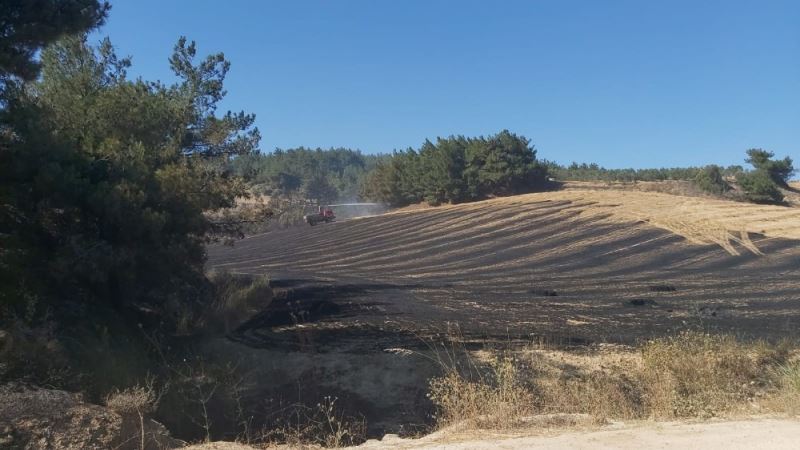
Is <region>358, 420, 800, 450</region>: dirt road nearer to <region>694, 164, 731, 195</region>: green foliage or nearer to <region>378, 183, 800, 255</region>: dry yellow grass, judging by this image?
<region>378, 183, 800, 255</region>: dry yellow grass

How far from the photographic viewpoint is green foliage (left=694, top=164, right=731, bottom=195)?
45.2 meters

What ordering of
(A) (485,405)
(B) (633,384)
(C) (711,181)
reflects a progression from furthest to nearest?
(C) (711,181) → (B) (633,384) → (A) (485,405)

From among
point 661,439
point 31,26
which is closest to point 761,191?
point 661,439

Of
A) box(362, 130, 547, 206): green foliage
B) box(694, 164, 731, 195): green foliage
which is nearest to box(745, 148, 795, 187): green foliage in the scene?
box(694, 164, 731, 195): green foliage

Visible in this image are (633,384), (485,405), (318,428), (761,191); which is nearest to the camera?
(485,405)

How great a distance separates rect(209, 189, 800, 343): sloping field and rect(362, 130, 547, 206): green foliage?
15.6 m

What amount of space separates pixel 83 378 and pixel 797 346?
438 inches

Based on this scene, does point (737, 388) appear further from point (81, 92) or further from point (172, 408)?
point (81, 92)

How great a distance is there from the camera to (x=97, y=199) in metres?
10.5

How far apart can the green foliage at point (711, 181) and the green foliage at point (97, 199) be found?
39.4 m

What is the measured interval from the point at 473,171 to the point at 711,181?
63.5 feet

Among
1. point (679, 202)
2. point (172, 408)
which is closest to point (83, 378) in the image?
point (172, 408)

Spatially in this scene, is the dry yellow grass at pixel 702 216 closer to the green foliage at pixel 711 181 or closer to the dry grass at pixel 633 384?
the green foliage at pixel 711 181

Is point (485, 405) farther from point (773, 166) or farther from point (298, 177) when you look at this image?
point (298, 177)
